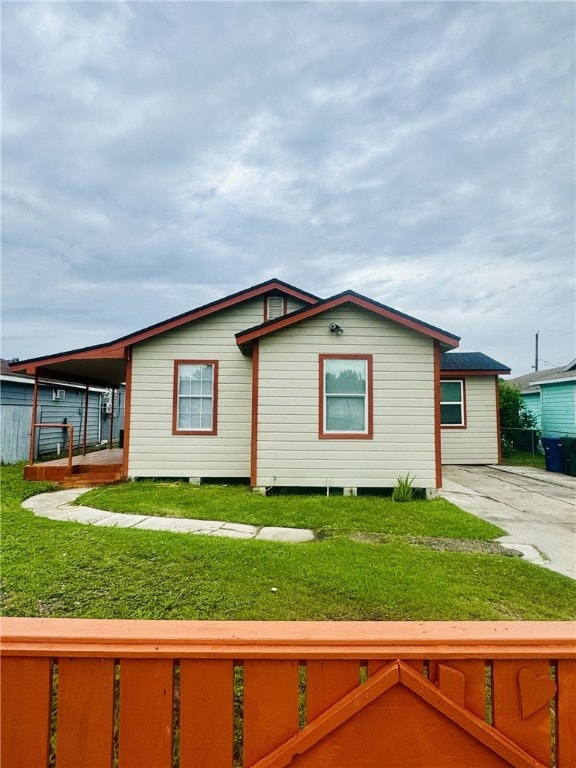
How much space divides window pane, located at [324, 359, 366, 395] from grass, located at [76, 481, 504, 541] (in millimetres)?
2009

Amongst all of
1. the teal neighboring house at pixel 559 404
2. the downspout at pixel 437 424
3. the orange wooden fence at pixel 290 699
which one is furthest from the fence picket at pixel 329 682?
the teal neighboring house at pixel 559 404

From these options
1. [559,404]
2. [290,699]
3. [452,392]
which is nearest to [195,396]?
[452,392]

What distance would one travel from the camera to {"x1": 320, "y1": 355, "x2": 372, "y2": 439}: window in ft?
25.3

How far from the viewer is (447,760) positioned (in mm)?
862

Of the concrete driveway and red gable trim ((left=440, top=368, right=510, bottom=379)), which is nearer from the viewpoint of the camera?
the concrete driveway

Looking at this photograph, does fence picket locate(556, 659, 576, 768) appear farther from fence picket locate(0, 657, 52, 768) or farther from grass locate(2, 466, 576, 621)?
grass locate(2, 466, 576, 621)

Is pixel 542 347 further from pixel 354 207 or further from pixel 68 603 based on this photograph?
pixel 68 603

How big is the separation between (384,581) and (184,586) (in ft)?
5.65

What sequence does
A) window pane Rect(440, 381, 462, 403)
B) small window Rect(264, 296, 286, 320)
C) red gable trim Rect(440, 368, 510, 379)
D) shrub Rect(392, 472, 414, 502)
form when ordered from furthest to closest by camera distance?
1. window pane Rect(440, 381, 462, 403)
2. red gable trim Rect(440, 368, 510, 379)
3. small window Rect(264, 296, 286, 320)
4. shrub Rect(392, 472, 414, 502)

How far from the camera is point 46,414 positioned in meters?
14.6

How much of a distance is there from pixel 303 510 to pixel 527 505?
4042mm

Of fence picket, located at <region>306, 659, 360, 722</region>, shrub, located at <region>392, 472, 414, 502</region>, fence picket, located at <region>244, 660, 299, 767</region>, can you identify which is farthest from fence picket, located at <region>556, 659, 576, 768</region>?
shrub, located at <region>392, 472, 414, 502</region>

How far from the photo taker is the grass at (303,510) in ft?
17.8

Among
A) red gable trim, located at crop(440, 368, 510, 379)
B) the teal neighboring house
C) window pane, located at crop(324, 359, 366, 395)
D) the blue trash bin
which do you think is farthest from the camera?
the teal neighboring house
